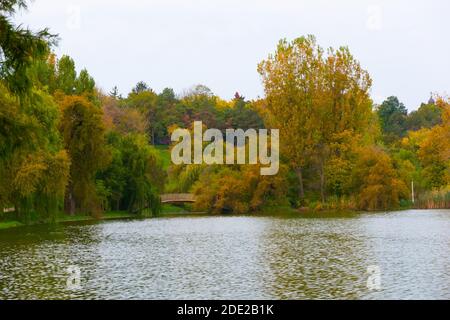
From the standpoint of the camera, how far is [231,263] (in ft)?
71.2

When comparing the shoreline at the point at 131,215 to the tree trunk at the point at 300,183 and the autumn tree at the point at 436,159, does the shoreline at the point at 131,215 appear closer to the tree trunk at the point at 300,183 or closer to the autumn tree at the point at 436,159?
the tree trunk at the point at 300,183

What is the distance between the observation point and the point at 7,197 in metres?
36.9

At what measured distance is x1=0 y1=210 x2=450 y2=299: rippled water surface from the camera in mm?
16344

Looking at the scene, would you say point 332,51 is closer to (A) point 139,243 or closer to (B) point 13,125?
(A) point 139,243

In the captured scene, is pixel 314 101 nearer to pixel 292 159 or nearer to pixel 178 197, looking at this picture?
pixel 292 159

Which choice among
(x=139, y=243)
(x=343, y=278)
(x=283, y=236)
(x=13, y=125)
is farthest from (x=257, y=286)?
(x=283, y=236)


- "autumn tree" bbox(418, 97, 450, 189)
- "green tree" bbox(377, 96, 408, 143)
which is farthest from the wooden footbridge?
"green tree" bbox(377, 96, 408, 143)

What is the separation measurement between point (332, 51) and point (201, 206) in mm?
19458

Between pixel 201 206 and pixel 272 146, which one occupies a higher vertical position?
pixel 272 146

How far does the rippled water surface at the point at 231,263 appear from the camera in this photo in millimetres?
16344

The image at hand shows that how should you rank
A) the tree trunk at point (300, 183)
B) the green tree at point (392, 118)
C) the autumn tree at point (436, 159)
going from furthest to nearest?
the green tree at point (392, 118), the tree trunk at point (300, 183), the autumn tree at point (436, 159)

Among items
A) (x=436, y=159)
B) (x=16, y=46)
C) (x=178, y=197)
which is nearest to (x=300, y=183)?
(x=178, y=197)

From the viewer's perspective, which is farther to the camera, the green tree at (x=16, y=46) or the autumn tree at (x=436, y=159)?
the autumn tree at (x=436, y=159)

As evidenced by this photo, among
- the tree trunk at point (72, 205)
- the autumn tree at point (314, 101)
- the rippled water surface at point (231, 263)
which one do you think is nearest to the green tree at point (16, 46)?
the rippled water surface at point (231, 263)
